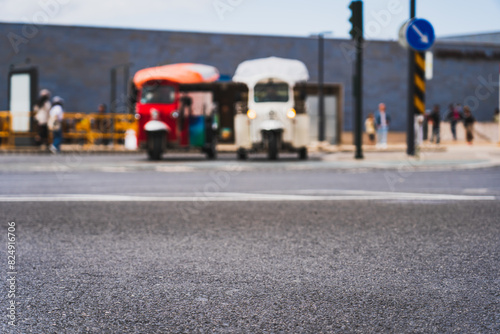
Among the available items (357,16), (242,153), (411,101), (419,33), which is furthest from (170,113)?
(419,33)

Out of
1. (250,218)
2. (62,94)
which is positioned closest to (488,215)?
(250,218)

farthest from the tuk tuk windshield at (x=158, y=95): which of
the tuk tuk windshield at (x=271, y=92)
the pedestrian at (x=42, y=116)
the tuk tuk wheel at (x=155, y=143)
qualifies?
the pedestrian at (x=42, y=116)

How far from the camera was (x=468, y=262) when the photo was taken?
15.4 feet

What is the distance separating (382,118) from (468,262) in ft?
67.5

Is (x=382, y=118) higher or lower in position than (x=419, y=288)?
higher

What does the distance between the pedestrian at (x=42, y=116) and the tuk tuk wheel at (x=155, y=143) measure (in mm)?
6522

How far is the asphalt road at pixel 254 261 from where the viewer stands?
134 inches

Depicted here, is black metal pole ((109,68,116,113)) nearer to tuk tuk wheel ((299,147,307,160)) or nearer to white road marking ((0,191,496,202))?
tuk tuk wheel ((299,147,307,160))

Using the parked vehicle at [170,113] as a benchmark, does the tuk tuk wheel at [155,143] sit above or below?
below

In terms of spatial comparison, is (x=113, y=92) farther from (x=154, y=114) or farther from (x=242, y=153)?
(x=242, y=153)

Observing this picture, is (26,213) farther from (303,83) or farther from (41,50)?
(41,50)

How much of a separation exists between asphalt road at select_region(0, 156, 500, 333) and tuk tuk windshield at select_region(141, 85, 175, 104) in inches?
343

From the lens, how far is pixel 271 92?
17500 millimetres

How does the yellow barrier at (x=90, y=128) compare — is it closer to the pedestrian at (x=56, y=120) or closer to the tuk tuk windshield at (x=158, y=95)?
the pedestrian at (x=56, y=120)
